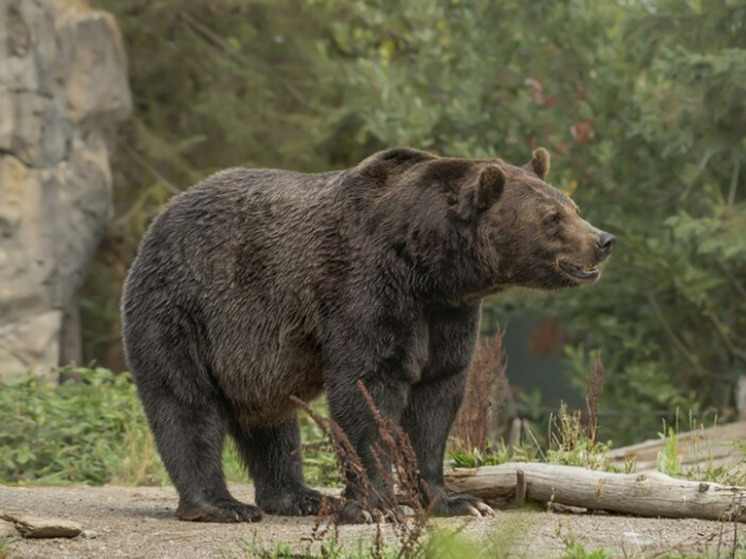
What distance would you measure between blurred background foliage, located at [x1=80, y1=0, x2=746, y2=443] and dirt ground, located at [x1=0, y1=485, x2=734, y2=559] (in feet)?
15.9

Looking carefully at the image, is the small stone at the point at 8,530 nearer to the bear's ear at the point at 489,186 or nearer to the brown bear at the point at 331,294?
the brown bear at the point at 331,294

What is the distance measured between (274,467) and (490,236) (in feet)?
5.97

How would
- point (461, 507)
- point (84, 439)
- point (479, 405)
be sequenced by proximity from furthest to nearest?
point (84, 439)
point (479, 405)
point (461, 507)

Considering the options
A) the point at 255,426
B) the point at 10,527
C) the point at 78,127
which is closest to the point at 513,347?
the point at 78,127

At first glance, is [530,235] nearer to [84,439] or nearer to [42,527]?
[42,527]

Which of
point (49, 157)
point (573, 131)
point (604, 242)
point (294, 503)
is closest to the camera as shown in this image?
point (604, 242)

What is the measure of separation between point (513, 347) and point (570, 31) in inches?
213

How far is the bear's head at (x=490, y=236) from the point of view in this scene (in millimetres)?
6336

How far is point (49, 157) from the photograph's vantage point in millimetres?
14508

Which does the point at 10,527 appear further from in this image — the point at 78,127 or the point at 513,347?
the point at 513,347

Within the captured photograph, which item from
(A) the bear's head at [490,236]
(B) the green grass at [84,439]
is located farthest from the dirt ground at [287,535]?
(B) the green grass at [84,439]

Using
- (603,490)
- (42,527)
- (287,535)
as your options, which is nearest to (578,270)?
(603,490)

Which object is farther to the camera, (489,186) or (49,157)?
(49,157)

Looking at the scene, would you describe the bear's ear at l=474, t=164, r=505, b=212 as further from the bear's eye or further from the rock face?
the rock face
